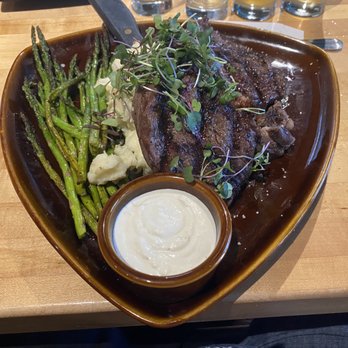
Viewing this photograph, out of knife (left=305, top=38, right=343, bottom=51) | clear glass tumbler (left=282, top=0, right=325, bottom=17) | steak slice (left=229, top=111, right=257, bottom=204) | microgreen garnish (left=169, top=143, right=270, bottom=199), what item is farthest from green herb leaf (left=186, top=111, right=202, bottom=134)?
clear glass tumbler (left=282, top=0, right=325, bottom=17)

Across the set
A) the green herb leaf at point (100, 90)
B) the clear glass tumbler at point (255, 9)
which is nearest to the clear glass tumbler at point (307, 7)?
the clear glass tumbler at point (255, 9)

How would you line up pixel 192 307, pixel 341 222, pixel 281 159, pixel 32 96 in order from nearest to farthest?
1. pixel 192 307
2. pixel 341 222
3. pixel 281 159
4. pixel 32 96

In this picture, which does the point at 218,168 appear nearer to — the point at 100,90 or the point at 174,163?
the point at 174,163

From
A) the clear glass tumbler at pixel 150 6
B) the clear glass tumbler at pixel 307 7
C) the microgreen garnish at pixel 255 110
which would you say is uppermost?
the clear glass tumbler at pixel 307 7

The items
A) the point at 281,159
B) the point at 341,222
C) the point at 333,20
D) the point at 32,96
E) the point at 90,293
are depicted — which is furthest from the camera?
the point at 333,20

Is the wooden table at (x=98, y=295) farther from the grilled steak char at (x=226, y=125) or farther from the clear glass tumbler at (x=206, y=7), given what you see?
the clear glass tumbler at (x=206, y=7)

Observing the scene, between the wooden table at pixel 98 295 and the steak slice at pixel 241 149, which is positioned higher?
the steak slice at pixel 241 149

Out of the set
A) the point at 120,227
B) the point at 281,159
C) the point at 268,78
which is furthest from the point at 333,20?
the point at 120,227

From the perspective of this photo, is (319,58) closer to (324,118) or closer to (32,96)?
(324,118)
